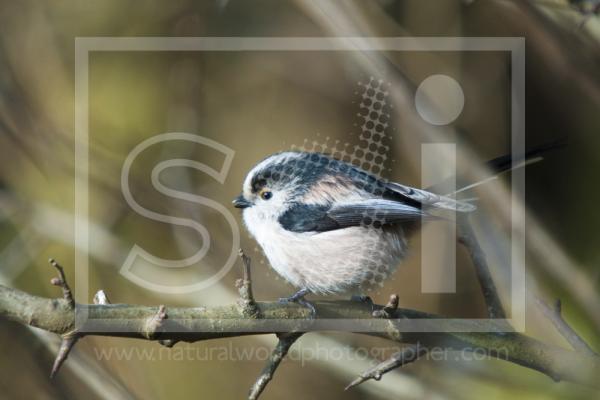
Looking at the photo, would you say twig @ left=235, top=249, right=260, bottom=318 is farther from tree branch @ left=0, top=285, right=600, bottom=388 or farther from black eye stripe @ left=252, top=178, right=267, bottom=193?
black eye stripe @ left=252, top=178, right=267, bottom=193

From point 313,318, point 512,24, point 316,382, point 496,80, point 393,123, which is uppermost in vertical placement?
point 512,24

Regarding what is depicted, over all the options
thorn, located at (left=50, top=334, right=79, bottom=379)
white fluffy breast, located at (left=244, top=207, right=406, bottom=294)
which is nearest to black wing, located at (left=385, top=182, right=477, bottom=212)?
white fluffy breast, located at (left=244, top=207, right=406, bottom=294)

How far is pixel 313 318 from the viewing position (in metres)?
1.60

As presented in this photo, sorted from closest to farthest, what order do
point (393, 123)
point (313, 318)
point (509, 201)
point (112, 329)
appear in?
1. point (112, 329)
2. point (313, 318)
3. point (509, 201)
4. point (393, 123)

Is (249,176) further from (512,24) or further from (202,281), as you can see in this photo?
(512,24)

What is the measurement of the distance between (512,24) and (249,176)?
3.60 ft

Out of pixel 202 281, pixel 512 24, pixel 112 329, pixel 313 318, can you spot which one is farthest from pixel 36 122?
pixel 512 24

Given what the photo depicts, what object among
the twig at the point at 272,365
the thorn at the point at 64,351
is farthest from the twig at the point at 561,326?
the thorn at the point at 64,351

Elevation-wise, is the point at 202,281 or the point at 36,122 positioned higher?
the point at 36,122

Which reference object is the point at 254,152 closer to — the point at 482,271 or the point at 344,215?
the point at 344,215

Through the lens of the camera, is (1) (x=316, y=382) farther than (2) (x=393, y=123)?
Yes

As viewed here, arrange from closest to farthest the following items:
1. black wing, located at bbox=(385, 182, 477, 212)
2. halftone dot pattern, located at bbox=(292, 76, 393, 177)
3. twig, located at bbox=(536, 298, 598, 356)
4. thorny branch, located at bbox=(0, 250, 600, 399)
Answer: thorny branch, located at bbox=(0, 250, 600, 399)
twig, located at bbox=(536, 298, 598, 356)
black wing, located at bbox=(385, 182, 477, 212)
halftone dot pattern, located at bbox=(292, 76, 393, 177)

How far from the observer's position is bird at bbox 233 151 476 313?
178 cm

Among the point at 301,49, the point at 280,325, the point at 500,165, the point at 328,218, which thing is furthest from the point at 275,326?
the point at 301,49
